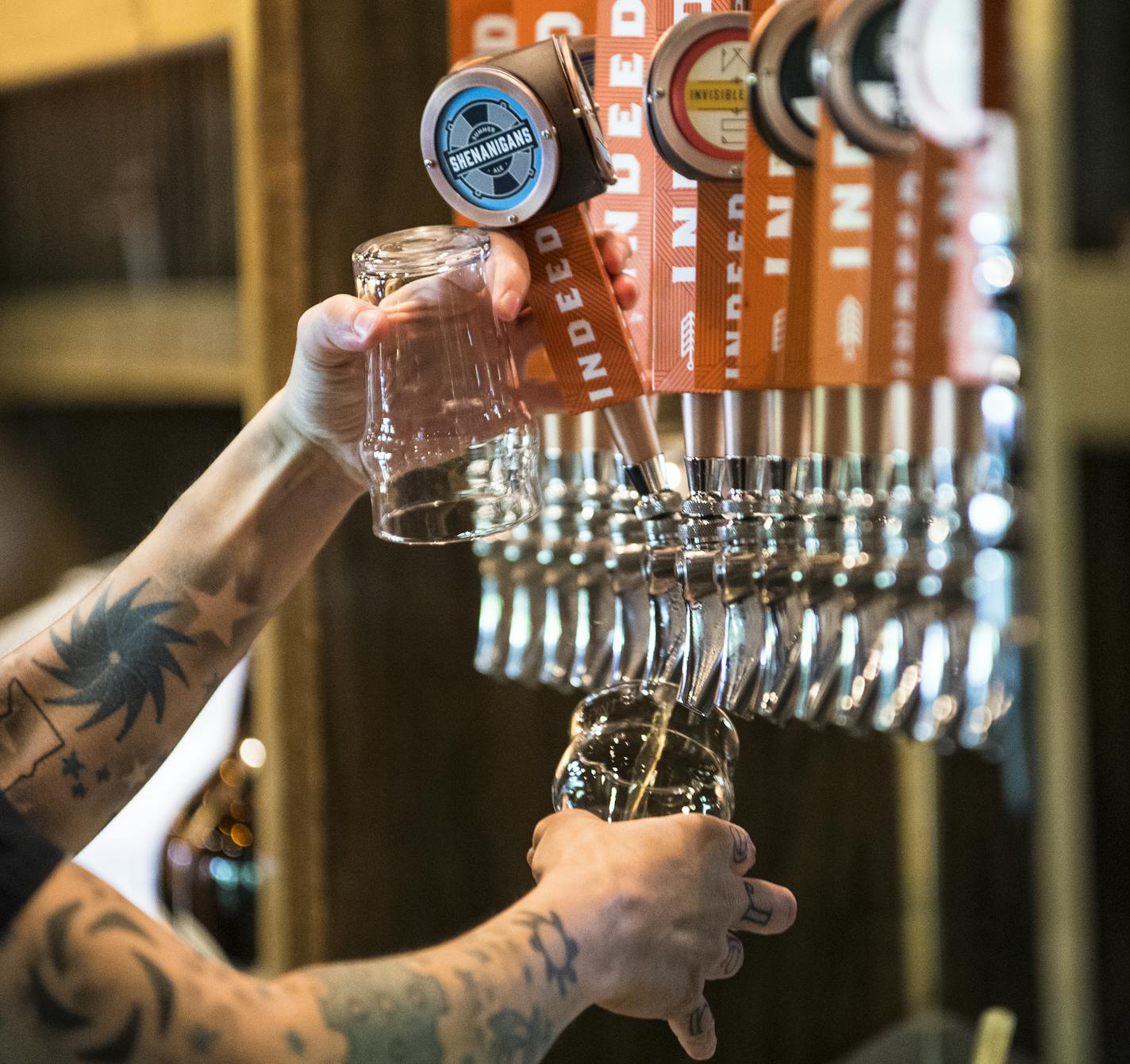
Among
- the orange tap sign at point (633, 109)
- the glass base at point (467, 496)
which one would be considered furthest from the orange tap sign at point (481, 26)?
the glass base at point (467, 496)

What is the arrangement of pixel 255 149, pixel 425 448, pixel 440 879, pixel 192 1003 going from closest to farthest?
pixel 192 1003, pixel 425 448, pixel 255 149, pixel 440 879

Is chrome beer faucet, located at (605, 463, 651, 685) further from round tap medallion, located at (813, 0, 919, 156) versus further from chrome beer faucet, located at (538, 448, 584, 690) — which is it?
round tap medallion, located at (813, 0, 919, 156)

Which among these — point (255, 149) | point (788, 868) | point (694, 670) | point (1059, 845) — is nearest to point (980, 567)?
point (694, 670)

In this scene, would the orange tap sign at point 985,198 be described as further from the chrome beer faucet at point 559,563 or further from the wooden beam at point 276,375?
the wooden beam at point 276,375

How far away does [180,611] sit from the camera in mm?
1024

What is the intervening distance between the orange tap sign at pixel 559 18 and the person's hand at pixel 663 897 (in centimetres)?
57

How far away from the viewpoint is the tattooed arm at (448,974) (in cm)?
64

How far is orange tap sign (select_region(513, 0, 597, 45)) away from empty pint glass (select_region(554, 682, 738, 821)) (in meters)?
0.49

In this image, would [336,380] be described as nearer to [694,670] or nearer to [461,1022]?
[694,670]

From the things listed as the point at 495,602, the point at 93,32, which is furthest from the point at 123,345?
the point at 495,602

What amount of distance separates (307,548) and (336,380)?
0.17 meters

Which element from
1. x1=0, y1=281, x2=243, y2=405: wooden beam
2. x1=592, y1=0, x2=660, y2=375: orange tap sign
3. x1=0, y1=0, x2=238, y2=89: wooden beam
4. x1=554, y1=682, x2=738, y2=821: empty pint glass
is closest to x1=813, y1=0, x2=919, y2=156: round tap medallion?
x1=592, y1=0, x2=660, y2=375: orange tap sign

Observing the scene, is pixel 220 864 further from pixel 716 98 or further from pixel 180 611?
pixel 716 98

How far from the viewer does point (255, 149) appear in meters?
1.46
